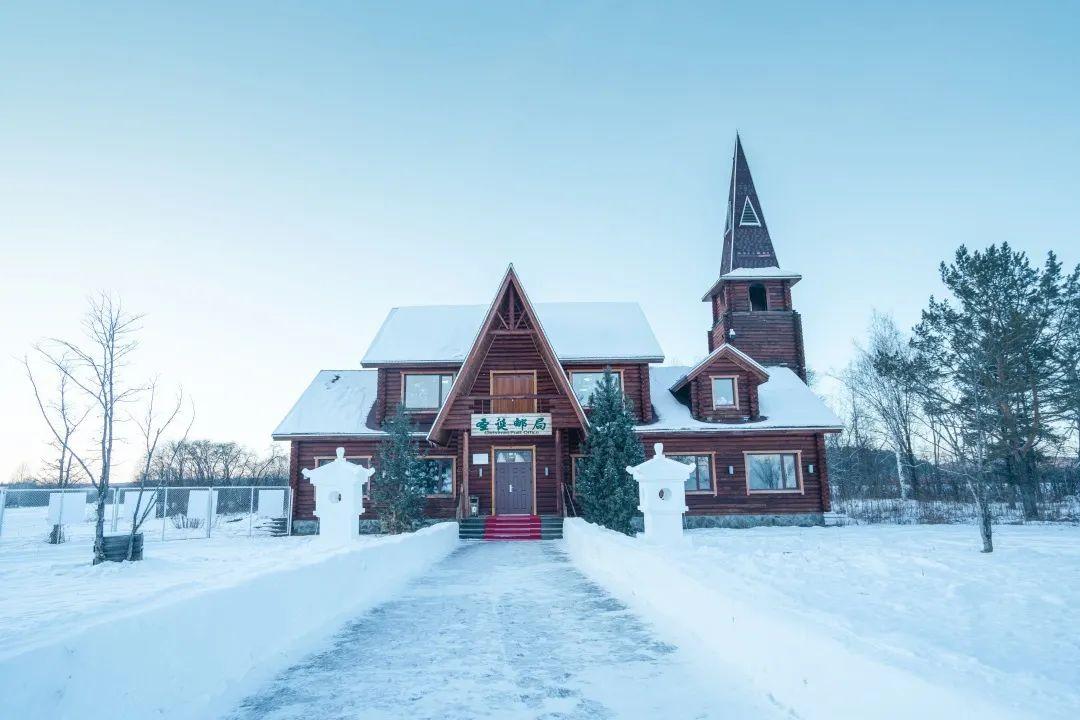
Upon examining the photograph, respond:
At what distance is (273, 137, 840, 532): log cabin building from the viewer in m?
19.5

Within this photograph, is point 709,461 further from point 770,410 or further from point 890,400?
point 890,400

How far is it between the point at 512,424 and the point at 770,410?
9.69 m

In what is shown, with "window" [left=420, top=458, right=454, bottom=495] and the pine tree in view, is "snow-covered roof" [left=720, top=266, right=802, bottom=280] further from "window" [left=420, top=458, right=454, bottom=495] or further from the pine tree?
"window" [left=420, top=458, right=454, bottom=495]

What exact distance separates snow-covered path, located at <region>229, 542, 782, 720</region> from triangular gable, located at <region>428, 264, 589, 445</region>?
10314mm

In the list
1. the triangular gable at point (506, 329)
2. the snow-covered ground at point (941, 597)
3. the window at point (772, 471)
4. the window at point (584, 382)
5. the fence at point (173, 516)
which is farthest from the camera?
the window at point (584, 382)

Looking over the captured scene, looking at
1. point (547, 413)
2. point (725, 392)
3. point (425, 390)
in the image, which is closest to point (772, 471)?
point (725, 392)

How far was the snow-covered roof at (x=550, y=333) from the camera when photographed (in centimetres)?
2117

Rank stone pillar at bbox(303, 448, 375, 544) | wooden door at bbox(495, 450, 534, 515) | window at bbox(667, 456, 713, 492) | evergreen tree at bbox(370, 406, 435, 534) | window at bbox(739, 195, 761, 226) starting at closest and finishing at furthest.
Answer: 1. stone pillar at bbox(303, 448, 375, 544)
2. evergreen tree at bbox(370, 406, 435, 534)
3. wooden door at bbox(495, 450, 534, 515)
4. window at bbox(667, 456, 713, 492)
5. window at bbox(739, 195, 761, 226)

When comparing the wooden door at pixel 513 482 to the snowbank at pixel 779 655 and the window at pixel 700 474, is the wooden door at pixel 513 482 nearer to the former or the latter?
the window at pixel 700 474

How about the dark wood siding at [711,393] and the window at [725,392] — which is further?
the window at [725,392]

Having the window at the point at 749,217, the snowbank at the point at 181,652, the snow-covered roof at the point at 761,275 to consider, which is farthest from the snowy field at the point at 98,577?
the window at the point at 749,217

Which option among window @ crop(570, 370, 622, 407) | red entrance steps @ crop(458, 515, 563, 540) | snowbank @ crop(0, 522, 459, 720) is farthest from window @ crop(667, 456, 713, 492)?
snowbank @ crop(0, 522, 459, 720)

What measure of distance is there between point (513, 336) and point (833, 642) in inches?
678

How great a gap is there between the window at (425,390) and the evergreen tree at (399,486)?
125 inches
